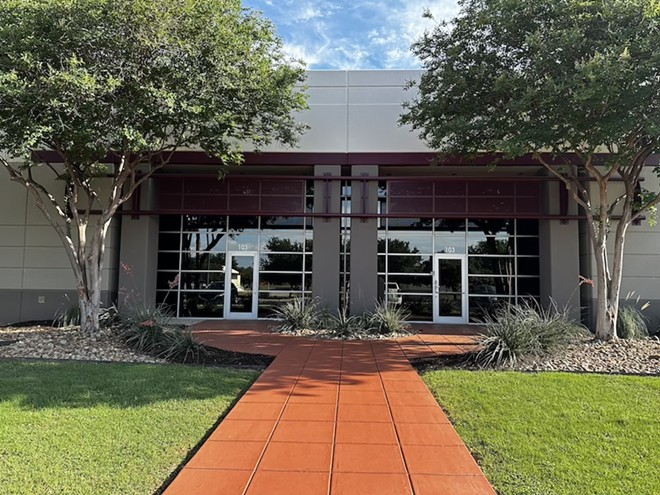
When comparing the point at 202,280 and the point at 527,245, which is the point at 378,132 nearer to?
the point at 527,245

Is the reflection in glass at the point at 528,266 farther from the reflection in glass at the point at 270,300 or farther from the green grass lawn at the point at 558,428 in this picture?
the green grass lawn at the point at 558,428

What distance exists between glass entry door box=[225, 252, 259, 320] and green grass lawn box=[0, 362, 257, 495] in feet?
24.2

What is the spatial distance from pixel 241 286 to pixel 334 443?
11128 mm

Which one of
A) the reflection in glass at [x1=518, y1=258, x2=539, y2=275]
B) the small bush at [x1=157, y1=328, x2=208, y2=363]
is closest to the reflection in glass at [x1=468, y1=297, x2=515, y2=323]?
the reflection in glass at [x1=518, y1=258, x2=539, y2=275]

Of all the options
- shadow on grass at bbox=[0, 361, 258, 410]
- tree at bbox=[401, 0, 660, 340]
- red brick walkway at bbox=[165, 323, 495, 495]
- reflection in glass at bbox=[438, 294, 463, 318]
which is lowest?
red brick walkway at bbox=[165, 323, 495, 495]

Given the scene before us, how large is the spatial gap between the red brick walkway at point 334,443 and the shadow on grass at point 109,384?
24.8 inches

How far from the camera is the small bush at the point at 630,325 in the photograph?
446 inches

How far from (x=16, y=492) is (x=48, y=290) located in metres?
12.3

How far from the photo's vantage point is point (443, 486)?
12.0 ft

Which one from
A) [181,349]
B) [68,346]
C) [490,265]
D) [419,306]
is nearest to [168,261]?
[68,346]

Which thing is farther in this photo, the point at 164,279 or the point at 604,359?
the point at 164,279

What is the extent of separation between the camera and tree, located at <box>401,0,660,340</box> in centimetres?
773

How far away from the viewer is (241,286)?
15211 millimetres

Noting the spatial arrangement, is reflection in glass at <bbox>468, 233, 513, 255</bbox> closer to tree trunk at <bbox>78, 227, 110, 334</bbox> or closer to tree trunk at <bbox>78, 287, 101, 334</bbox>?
tree trunk at <bbox>78, 227, 110, 334</bbox>
